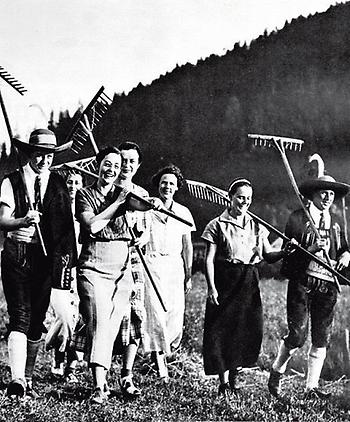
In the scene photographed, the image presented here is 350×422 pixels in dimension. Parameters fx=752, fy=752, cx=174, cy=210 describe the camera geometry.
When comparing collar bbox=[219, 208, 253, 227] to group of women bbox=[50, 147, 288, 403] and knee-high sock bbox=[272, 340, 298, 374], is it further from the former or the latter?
knee-high sock bbox=[272, 340, 298, 374]

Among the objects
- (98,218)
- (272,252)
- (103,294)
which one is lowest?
(103,294)

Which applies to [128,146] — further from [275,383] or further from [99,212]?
[275,383]

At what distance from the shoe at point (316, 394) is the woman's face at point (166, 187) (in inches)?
65.3

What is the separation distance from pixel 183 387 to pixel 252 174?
1578mm

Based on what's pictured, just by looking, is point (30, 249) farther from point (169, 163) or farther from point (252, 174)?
point (252, 174)

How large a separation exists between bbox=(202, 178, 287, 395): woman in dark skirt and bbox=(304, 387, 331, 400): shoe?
1.47 ft

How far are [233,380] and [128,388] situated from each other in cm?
80

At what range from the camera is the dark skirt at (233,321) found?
5.13m

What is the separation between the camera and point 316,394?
5230 mm

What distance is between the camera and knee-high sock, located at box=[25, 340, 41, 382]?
463 cm

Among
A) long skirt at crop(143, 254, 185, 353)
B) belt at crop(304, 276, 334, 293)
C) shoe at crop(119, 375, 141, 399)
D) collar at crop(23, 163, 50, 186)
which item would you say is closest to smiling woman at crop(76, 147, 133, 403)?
shoe at crop(119, 375, 141, 399)

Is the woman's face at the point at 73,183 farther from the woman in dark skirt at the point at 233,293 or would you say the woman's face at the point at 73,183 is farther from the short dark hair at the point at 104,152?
the woman in dark skirt at the point at 233,293

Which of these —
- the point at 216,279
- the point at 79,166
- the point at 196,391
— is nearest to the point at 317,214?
the point at 216,279

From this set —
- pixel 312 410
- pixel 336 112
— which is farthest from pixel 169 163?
pixel 312 410
